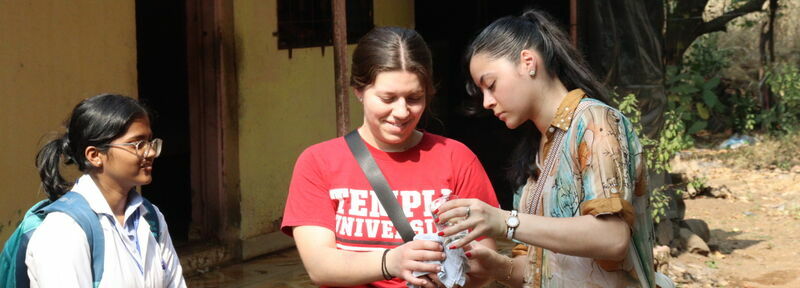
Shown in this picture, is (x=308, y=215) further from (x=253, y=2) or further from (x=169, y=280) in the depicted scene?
(x=253, y=2)

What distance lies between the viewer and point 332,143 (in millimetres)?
2775

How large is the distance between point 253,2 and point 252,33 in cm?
22

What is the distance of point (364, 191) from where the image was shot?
2686 millimetres

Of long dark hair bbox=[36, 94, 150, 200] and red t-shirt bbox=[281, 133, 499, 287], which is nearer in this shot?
red t-shirt bbox=[281, 133, 499, 287]

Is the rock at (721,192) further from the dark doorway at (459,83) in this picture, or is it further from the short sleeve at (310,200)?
the short sleeve at (310,200)

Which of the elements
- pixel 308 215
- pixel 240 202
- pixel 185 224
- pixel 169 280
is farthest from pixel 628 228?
pixel 185 224

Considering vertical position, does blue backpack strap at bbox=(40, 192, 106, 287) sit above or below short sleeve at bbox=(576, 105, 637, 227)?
below

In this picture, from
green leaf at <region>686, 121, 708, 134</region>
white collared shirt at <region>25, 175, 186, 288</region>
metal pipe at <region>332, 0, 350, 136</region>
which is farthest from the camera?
green leaf at <region>686, 121, 708, 134</region>

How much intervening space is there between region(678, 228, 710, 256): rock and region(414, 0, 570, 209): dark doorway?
160 centimetres

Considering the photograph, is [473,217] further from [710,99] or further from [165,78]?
[710,99]

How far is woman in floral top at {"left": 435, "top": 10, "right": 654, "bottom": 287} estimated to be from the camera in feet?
7.72

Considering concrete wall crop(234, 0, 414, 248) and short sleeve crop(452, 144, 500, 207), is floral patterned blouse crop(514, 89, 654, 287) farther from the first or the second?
concrete wall crop(234, 0, 414, 248)

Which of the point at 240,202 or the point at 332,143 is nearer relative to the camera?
the point at 332,143

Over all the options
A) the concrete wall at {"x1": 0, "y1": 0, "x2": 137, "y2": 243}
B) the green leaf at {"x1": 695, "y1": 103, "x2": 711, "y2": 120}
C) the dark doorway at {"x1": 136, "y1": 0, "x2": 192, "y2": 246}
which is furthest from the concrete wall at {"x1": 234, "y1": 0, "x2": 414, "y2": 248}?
the green leaf at {"x1": 695, "y1": 103, "x2": 711, "y2": 120}
